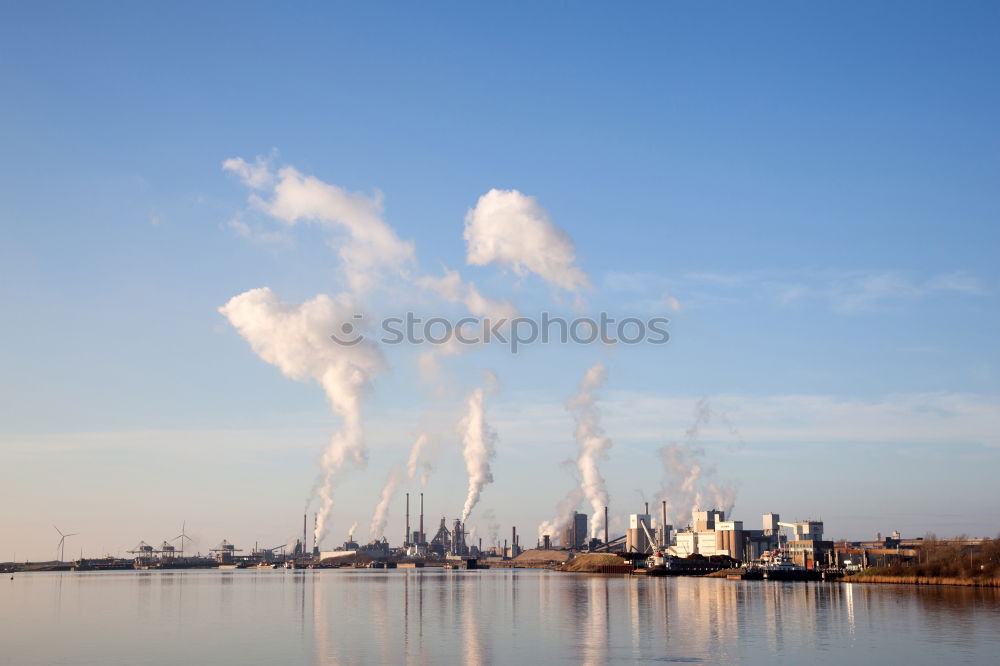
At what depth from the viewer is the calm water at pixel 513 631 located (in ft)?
163

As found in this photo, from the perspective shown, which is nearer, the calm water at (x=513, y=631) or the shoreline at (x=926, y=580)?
the calm water at (x=513, y=631)

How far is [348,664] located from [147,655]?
13.2 m

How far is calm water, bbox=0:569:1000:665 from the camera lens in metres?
49.8

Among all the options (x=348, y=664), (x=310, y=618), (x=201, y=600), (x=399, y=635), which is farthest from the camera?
(x=201, y=600)

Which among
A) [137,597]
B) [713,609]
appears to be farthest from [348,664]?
[137,597]

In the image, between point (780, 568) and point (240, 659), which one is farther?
point (780, 568)

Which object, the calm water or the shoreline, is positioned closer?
the calm water

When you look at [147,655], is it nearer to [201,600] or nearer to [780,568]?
[201,600]

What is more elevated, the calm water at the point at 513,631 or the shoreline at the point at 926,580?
the calm water at the point at 513,631

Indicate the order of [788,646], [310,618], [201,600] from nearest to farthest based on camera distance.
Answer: [788,646]
[310,618]
[201,600]

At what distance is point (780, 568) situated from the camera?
196 m

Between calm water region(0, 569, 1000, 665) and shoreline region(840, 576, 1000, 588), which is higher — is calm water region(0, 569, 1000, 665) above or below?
above

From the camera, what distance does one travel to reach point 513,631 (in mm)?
64062

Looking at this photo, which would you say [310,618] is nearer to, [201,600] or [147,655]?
[147,655]
